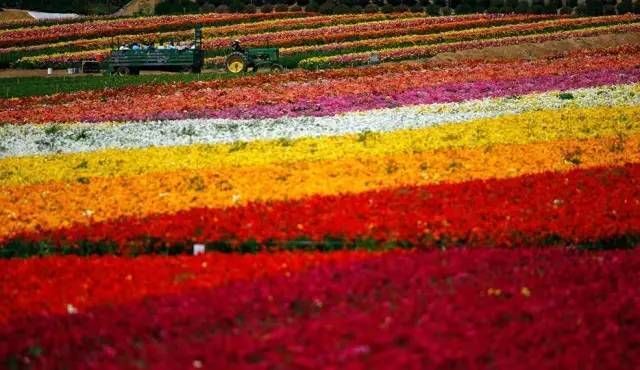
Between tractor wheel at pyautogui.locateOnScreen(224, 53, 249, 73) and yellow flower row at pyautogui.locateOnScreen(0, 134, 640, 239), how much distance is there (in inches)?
977

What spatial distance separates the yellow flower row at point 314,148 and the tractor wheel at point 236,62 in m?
21.8

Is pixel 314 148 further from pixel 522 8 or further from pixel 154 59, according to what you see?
pixel 522 8

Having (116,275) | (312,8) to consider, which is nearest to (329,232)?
(116,275)

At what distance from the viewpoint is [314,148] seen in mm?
16797

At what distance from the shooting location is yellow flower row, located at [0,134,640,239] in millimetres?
12500

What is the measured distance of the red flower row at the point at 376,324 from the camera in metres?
6.72

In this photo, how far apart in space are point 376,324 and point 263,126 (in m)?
13.5

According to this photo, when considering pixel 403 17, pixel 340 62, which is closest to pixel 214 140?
pixel 340 62

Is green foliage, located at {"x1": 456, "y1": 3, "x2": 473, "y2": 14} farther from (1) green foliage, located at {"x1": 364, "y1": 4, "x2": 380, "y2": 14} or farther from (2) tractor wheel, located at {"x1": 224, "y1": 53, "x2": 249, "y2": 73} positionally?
(2) tractor wheel, located at {"x1": 224, "y1": 53, "x2": 249, "y2": 73}

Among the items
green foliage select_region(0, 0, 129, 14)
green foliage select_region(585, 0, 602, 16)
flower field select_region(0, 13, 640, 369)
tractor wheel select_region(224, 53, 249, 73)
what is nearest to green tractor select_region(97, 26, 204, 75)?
tractor wheel select_region(224, 53, 249, 73)

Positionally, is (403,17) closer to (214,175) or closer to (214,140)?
(214,140)

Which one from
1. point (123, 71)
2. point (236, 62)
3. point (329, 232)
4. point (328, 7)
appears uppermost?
point (329, 232)

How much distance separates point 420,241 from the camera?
10.4 m

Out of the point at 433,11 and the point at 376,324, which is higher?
the point at 376,324
